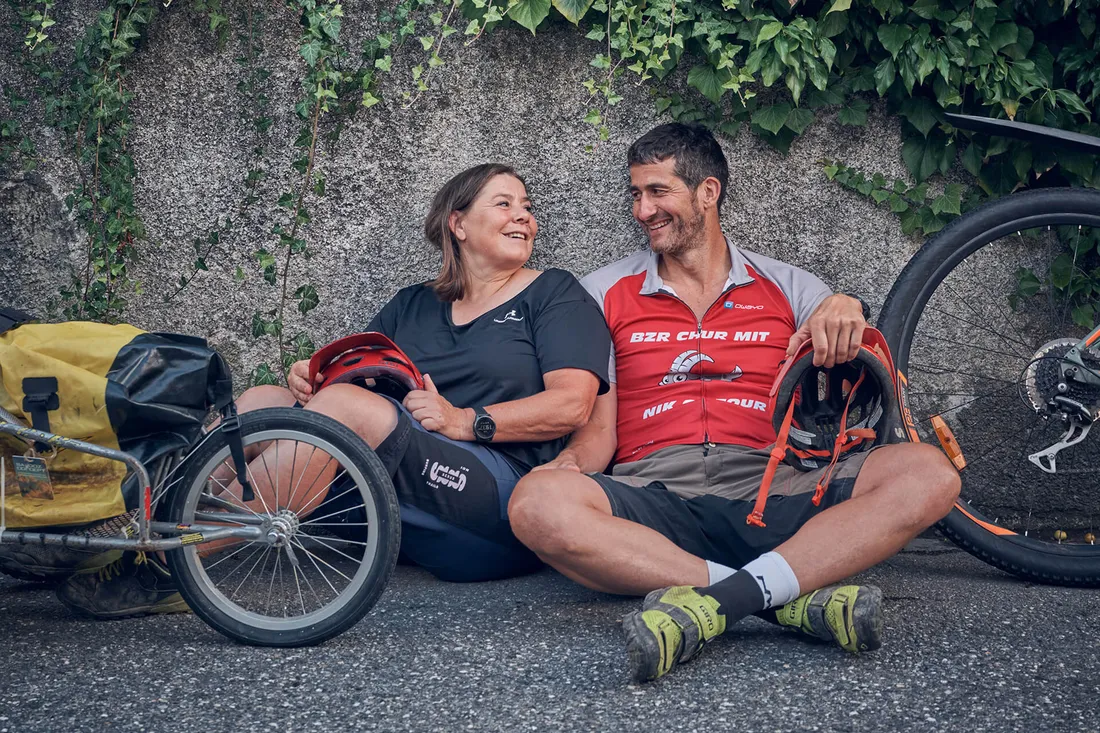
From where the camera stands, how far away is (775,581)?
2348 millimetres

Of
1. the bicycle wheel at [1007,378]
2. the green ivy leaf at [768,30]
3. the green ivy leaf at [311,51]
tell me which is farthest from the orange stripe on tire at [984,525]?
the green ivy leaf at [311,51]

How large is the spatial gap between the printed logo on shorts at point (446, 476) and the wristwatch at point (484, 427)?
4.2 inches

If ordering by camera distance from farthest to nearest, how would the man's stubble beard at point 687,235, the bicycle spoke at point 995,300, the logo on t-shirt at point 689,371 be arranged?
the bicycle spoke at point 995,300 < the man's stubble beard at point 687,235 < the logo on t-shirt at point 689,371

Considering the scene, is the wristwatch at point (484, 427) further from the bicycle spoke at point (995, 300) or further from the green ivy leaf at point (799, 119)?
the bicycle spoke at point (995, 300)

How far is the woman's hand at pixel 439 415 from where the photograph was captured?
2.84 metres

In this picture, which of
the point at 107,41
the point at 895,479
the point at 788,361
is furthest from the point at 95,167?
the point at 895,479

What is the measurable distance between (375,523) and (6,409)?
2.78 ft

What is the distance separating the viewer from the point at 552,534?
2541 millimetres

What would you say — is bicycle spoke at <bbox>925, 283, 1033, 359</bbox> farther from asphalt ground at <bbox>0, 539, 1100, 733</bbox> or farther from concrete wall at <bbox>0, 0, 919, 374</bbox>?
asphalt ground at <bbox>0, 539, 1100, 733</bbox>

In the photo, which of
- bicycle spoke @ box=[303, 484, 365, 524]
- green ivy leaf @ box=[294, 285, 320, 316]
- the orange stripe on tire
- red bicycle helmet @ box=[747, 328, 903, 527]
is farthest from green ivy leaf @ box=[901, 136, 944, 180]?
bicycle spoke @ box=[303, 484, 365, 524]

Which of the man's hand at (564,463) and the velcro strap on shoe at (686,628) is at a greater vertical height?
the man's hand at (564,463)

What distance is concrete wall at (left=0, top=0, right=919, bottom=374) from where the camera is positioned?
11.6 ft

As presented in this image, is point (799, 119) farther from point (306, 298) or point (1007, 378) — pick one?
point (306, 298)

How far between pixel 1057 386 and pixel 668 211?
4.15 ft
